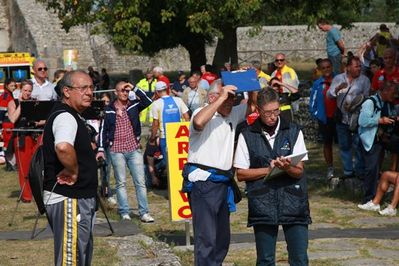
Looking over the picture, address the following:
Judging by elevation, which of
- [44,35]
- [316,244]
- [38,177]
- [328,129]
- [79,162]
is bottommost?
[44,35]

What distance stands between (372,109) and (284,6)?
17292 mm

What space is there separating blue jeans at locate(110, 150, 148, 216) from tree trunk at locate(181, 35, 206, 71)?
77.2ft

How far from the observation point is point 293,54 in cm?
5400

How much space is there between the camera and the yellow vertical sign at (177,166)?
1132cm

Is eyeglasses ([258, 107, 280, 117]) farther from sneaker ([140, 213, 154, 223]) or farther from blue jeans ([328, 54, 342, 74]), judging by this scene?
blue jeans ([328, 54, 342, 74])

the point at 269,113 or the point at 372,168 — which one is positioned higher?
the point at 269,113

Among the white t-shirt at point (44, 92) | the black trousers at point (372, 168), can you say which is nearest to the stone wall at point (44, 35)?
the white t-shirt at point (44, 92)

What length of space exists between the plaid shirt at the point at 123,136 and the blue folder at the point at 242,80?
4.75 metres

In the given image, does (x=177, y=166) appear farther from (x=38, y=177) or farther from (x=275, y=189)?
(x=38, y=177)

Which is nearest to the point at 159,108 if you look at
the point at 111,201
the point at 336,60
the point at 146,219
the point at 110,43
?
the point at 111,201

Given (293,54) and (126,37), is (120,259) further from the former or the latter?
(293,54)

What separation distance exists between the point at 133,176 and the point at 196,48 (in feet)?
80.3

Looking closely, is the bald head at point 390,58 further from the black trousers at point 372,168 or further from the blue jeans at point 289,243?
the blue jeans at point 289,243

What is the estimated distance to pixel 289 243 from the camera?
7.89 meters
